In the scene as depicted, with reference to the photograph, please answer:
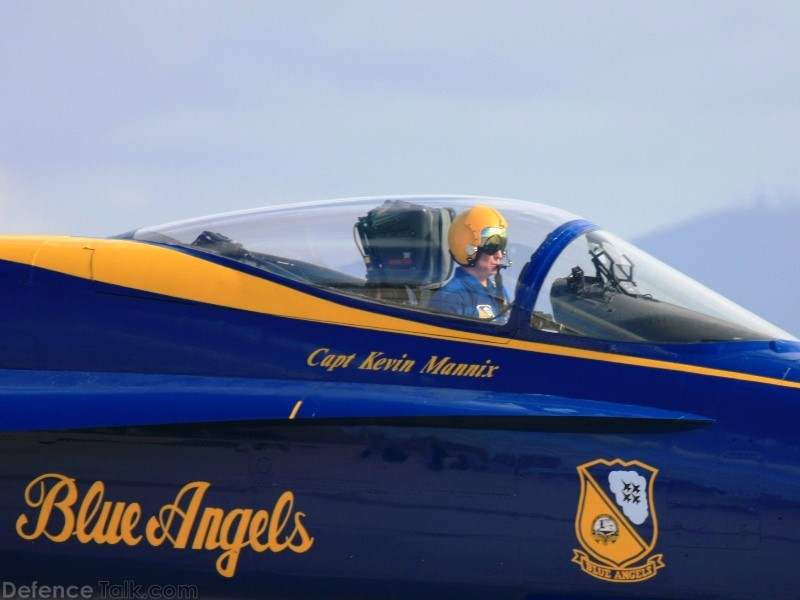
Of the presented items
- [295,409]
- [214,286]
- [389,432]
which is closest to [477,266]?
[389,432]

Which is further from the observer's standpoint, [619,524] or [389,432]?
[389,432]

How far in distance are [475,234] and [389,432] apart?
1.11 meters

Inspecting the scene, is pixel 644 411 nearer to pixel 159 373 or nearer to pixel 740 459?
pixel 740 459

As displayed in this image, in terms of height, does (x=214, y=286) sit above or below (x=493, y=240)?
below

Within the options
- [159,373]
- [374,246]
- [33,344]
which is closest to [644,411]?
[374,246]

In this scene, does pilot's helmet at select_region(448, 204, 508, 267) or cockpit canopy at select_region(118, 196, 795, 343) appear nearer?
cockpit canopy at select_region(118, 196, 795, 343)

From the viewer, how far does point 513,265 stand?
17.1ft

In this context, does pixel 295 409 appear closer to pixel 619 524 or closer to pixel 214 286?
pixel 214 286

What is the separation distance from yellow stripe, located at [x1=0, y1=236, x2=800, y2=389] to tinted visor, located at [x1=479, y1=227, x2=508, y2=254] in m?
0.51

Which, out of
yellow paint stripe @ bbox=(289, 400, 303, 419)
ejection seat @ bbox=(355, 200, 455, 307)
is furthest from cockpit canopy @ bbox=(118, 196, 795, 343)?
yellow paint stripe @ bbox=(289, 400, 303, 419)

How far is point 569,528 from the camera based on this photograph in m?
4.68

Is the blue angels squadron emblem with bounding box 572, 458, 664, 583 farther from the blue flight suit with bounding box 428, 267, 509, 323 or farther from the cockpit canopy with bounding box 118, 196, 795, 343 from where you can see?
the blue flight suit with bounding box 428, 267, 509, 323

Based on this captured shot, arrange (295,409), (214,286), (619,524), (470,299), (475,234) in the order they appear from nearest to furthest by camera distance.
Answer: (619,524) < (295,409) < (470,299) < (214,286) < (475,234)

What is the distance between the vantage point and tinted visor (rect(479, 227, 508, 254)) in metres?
5.29
